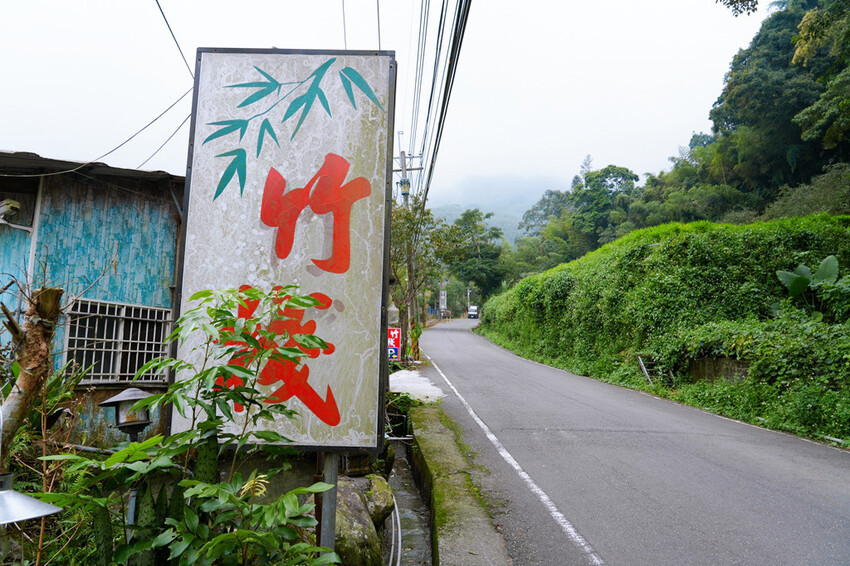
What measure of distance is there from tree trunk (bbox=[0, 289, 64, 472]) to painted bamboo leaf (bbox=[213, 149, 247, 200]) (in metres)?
1.04

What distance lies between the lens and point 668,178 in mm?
33938

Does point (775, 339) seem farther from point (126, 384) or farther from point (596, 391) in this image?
point (126, 384)

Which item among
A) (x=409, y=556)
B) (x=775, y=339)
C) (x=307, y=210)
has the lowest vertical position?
(x=409, y=556)

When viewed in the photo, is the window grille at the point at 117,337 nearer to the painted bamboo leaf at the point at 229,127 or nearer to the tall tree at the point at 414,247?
the painted bamboo leaf at the point at 229,127

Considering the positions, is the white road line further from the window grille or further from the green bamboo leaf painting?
the window grille

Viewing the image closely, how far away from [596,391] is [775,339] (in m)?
4.02

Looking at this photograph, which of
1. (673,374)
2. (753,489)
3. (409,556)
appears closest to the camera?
(409,556)

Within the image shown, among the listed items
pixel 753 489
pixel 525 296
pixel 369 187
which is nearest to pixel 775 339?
pixel 753 489

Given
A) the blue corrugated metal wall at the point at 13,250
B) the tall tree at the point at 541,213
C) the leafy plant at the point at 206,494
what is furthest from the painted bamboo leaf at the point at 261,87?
the tall tree at the point at 541,213

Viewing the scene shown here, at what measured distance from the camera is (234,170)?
2.63m

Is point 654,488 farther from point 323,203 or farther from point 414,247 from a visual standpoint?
point 414,247

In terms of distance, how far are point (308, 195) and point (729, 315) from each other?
1288 cm

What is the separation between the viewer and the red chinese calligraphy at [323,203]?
2.60 meters

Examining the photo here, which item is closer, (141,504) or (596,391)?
(141,504)
